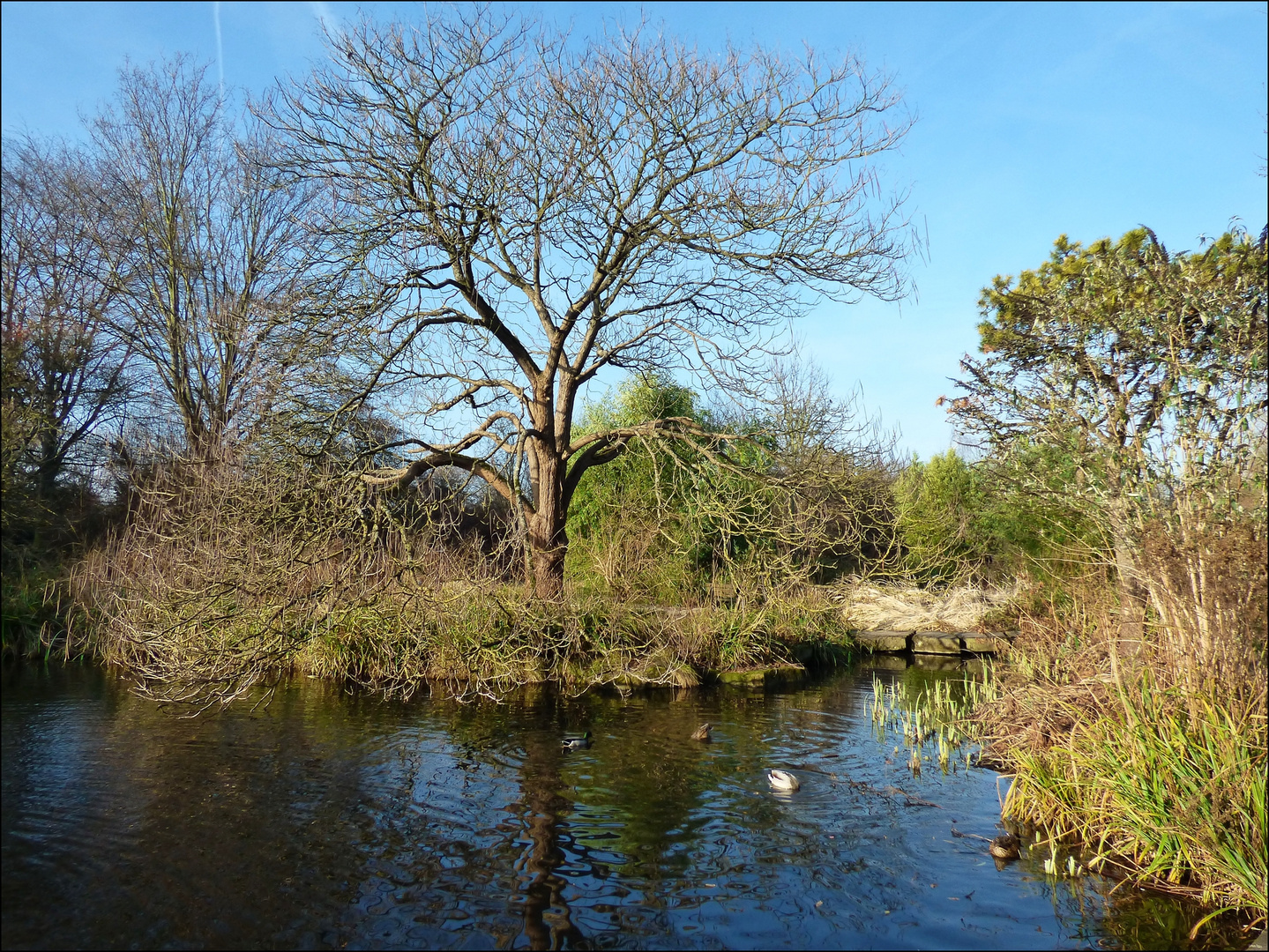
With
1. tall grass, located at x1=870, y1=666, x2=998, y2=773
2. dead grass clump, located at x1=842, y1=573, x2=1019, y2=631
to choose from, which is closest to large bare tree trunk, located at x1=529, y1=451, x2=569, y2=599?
tall grass, located at x1=870, y1=666, x2=998, y2=773

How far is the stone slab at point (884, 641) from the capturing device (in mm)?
19172

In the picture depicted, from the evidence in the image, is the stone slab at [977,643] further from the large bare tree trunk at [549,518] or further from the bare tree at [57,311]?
the bare tree at [57,311]

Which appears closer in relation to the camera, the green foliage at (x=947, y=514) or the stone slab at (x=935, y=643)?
the stone slab at (x=935, y=643)

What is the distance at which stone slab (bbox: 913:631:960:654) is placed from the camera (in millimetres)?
18828

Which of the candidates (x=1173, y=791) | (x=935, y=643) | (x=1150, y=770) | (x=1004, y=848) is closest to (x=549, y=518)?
(x=1004, y=848)

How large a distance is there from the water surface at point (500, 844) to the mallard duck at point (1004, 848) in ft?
0.45

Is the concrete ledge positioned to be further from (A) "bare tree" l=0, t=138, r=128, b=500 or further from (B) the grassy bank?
(A) "bare tree" l=0, t=138, r=128, b=500

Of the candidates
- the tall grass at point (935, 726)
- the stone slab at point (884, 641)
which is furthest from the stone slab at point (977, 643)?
the tall grass at point (935, 726)

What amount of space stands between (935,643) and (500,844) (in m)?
14.8

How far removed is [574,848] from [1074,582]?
557 centimetres

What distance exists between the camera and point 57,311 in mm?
20266

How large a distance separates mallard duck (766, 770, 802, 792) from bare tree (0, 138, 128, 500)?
57.3 feet

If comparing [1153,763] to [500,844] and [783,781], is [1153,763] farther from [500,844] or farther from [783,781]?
[500,844]

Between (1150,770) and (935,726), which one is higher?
(1150,770)
